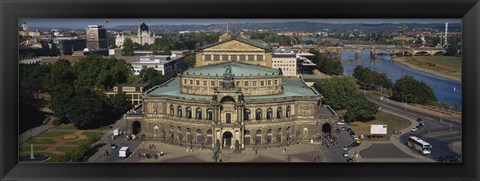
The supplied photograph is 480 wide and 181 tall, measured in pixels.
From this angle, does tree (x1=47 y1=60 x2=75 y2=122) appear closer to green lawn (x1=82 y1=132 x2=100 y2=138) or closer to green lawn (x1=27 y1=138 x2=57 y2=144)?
green lawn (x1=82 y1=132 x2=100 y2=138)

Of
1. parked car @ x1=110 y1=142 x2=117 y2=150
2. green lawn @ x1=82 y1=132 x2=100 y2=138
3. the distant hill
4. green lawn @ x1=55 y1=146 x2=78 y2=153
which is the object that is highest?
the distant hill

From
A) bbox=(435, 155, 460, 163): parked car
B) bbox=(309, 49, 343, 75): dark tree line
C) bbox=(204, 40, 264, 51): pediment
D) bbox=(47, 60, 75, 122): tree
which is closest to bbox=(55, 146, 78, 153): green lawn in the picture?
bbox=(47, 60, 75, 122): tree

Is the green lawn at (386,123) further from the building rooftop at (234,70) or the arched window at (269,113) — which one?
the building rooftop at (234,70)

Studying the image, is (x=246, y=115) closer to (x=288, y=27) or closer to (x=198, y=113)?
(x=198, y=113)

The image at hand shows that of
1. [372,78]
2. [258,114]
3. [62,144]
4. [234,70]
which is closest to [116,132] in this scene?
[62,144]
